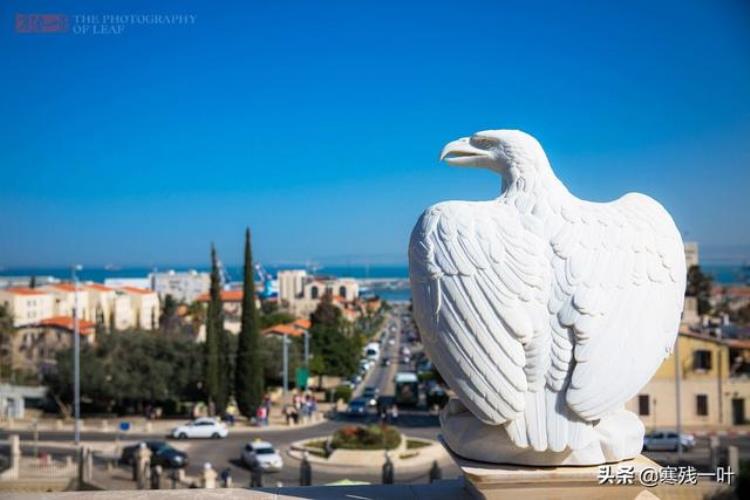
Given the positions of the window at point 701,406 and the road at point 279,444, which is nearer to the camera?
the road at point 279,444

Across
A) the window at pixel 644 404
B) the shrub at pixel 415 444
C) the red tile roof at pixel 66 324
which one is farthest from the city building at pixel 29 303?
the window at pixel 644 404

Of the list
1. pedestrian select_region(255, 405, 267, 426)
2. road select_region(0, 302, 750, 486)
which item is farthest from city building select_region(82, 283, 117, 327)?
pedestrian select_region(255, 405, 267, 426)

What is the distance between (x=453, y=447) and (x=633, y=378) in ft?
3.88

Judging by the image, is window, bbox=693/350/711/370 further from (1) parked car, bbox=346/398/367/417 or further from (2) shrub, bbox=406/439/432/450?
(1) parked car, bbox=346/398/367/417

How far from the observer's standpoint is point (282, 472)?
15.1 meters

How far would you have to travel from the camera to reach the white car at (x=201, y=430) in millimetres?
19453

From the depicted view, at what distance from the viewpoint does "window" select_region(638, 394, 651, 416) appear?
19.0 m

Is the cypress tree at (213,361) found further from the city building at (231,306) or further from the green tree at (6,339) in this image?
the city building at (231,306)

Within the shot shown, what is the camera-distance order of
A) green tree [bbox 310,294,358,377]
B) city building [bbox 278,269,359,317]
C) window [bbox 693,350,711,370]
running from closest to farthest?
A: window [bbox 693,350,711,370]
green tree [bbox 310,294,358,377]
city building [bbox 278,269,359,317]

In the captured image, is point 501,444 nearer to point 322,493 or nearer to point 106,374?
point 322,493

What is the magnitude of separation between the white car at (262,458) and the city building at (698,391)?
10.1 m

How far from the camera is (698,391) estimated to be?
19344 mm

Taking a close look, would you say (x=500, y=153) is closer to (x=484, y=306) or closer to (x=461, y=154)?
(x=461, y=154)

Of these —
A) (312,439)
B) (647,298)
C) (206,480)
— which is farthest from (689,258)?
(647,298)
